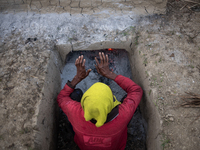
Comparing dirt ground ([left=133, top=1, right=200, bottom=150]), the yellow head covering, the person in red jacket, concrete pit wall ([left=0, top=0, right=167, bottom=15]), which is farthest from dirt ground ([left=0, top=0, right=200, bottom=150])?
the yellow head covering

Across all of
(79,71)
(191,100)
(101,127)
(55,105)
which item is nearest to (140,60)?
(191,100)

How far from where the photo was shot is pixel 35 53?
2.16 m

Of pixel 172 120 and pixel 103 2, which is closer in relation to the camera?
pixel 172 120

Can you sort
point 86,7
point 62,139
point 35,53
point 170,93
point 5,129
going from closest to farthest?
1. point 5,129
2. point 170,93
3. point 35,53
4. point 62,139
5. point 86,7

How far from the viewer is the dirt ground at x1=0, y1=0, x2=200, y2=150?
5.44ft

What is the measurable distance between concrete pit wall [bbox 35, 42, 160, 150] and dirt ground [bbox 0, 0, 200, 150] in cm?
7

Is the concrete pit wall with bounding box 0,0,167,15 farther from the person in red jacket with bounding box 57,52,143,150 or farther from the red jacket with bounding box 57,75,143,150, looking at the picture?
the red jacket with bounding box 57,75,143,150

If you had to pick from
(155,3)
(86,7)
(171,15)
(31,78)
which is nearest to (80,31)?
(86,7)

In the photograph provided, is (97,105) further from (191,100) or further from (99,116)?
(191,100)

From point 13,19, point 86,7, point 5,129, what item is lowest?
point 5,129

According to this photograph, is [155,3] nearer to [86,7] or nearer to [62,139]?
[86,7]

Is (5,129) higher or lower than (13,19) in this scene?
lower

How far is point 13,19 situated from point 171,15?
2822 millimetres

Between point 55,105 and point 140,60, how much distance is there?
5.20ft
